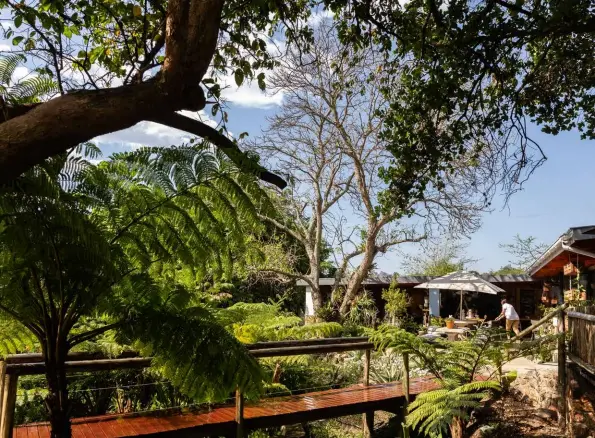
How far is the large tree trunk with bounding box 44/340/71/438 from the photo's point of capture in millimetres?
3789

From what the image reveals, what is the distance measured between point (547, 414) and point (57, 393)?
23.8 ft

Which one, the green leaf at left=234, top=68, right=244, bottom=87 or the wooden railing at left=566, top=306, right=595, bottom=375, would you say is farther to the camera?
the wooden railing at left=566, top=306, right=595, bottom=375

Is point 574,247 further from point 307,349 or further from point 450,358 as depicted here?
point 307,349

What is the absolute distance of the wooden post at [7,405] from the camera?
3.87 m

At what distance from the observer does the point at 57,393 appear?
12.6 feet

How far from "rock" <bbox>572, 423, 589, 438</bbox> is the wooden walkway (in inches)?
73.4

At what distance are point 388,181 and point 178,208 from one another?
293cm

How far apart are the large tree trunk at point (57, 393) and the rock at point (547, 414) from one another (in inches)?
276

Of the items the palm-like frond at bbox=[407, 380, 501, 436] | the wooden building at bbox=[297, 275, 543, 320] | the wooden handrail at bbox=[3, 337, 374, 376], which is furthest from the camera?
the wooden building at bbox=[297, 275, 543, 320]

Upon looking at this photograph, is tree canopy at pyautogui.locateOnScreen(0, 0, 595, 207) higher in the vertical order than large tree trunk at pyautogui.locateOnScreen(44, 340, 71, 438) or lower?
higher

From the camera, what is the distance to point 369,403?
6625 millimetres

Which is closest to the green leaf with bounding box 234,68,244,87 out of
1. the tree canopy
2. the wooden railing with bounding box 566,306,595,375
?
the tree canopy

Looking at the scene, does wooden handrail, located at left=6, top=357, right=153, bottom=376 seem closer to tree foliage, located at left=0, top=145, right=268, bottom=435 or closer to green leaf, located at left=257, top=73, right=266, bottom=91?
tree foliage, located at left=0, top=145, right=268, bottom=435

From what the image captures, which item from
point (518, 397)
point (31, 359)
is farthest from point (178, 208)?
point (518, 397)
